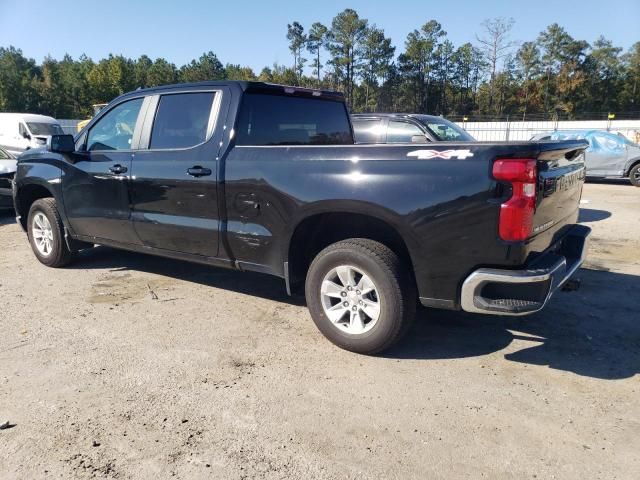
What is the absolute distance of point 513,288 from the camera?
3064 millimetres

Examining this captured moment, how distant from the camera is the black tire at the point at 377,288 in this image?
11.2 ft

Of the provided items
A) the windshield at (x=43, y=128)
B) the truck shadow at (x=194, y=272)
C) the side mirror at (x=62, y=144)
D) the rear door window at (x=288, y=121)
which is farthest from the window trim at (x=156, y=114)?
the windshield at (x=43, y=128)

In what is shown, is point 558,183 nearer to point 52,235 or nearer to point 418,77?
point 52,235

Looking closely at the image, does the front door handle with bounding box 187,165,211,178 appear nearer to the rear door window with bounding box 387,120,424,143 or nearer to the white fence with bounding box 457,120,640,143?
the rear door window with bounding box 387,120,424,143

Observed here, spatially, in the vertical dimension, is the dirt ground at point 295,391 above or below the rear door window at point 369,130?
below

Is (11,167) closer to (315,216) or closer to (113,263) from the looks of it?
(113,263)

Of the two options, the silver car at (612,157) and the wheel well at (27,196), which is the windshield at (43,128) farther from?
the silver car at (612,157)

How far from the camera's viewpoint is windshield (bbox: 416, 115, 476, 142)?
27.9 ft

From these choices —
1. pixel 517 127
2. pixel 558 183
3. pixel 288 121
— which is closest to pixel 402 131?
pixel 288 121

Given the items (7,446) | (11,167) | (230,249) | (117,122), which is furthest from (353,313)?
(11,167)

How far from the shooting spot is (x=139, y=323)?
171 inches

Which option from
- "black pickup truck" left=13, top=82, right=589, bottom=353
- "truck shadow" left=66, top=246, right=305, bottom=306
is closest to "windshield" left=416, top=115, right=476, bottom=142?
"black pickup truck" left=13, top=82, right=589, bottom=353

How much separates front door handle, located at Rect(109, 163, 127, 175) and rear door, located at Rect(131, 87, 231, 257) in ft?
0.49

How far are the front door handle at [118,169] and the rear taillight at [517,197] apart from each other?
3469 millimetres
